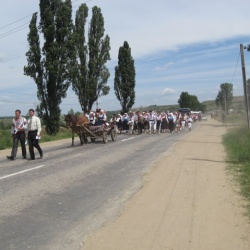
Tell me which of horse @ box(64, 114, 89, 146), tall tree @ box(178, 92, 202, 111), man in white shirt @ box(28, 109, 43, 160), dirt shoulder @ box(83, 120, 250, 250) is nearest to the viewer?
dirt shoulder @ box(83, 120, 250, 250)

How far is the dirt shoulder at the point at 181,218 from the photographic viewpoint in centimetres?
527

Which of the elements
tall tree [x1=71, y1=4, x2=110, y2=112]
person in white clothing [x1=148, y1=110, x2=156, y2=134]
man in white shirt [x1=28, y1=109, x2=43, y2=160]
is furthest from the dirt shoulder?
tall tree [x1=71, y1=4, x2=110, y2=112]

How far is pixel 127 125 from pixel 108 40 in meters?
10.1

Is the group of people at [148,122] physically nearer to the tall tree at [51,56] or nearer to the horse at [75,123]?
the tall tree at [51,56]

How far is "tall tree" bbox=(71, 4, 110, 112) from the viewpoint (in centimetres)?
3597

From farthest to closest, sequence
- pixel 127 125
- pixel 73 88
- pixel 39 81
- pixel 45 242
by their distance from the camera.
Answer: pixel 73 88 → pixel 127 125 → pixel 39 81 → pixel 45 242

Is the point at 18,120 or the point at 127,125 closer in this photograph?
the point at 18,120

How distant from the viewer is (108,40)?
3819 cm

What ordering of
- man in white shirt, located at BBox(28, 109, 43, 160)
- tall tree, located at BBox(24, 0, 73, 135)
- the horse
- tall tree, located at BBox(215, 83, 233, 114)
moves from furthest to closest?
tall tree, located at BBox(215, 83, 233, 114) → tall tree, located at BBox(24, 0, 73, 135) → the horse → man in white shirt, located at BBox(28, 109, 43, 160)

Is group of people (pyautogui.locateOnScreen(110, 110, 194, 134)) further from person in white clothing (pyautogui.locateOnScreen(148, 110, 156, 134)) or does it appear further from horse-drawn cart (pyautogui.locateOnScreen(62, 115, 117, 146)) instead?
horse-drawn cart (pyautogui.locateOnScreen(62, 115, 117, 146))

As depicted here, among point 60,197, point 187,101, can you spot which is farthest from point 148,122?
point 187,101

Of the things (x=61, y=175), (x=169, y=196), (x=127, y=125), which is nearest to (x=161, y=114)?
(x=127, y=125)

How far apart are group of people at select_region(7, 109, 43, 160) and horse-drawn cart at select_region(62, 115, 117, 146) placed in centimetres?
478

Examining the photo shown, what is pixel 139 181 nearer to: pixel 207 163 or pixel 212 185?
pixel 212 185
